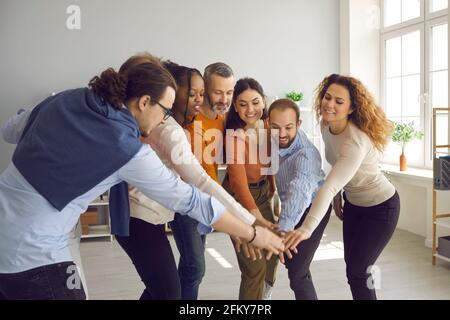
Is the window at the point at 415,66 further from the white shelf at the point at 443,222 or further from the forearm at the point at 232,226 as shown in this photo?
the forearm at the point at 232,226

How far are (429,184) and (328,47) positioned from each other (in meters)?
2.17

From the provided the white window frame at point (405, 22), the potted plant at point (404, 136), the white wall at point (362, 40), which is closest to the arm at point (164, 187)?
the potted plant at point (404, 136)

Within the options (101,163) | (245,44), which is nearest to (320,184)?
(101,163)

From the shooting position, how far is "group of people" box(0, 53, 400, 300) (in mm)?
1272

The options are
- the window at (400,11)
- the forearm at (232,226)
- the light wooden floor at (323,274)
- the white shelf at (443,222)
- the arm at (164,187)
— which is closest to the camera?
the arm at (164,187)

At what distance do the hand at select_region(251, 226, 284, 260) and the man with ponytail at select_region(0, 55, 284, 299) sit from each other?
54cm

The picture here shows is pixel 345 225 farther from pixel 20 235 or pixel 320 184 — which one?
pixel 20 235

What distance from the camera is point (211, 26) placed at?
510cm

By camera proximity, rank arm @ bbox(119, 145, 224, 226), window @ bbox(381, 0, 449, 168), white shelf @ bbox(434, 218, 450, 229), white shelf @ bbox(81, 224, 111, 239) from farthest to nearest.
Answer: white shelf @ bbox(81, 224, 111, 239), window @ bbox(381, 0, 449, 168), white shelf @ bbox(434, 218, 450, 229), arm @ bbox(119, 145, 224, 226)

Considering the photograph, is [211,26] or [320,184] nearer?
[320,184]

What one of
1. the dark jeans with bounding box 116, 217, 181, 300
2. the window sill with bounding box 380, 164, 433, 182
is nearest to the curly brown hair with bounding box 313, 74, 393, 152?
the dark jeans with bounding box 116, 217, 181, 300

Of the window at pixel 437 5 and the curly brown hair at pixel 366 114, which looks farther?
the window at pixel 437 5

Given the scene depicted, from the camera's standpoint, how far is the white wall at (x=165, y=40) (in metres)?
4.64

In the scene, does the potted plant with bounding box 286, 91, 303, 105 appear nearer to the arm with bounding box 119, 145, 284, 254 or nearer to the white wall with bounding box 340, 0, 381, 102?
the white wall with bounding box 340, 0, 381, 102
